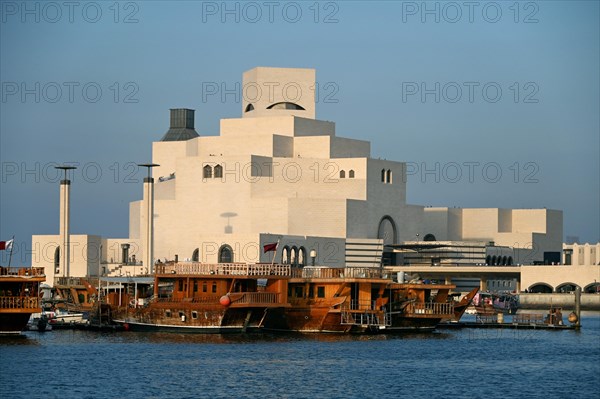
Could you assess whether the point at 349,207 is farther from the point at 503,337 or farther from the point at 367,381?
the point at 367,381

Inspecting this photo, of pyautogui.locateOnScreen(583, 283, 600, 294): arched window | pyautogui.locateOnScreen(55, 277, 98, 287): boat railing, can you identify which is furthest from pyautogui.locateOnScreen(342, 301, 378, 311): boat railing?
pyautogui.locateOnScreen(583, 283, 600, 294): arched window

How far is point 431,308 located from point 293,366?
84.3 ft

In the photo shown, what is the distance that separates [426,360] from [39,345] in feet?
67.7

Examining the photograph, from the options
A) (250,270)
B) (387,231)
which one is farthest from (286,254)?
(250,270)

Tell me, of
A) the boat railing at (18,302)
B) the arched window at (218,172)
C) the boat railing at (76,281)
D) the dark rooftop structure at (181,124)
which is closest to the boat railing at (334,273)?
the boat railing at (18,302)

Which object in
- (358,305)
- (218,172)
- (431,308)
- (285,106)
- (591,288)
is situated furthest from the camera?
(285,106)

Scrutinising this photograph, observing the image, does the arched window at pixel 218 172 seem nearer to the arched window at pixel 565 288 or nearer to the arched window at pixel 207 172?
the arched window at pixel 207 172

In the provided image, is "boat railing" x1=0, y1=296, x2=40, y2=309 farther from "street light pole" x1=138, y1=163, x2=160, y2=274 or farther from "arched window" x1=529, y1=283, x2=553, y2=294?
"arched window" x1=529, y1=283, x2=553, y2=294

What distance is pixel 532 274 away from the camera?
482ft

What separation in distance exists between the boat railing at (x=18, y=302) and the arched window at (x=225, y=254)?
53857 millimetres

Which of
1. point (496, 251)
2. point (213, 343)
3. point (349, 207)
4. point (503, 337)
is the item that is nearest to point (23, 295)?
point (213, 343)

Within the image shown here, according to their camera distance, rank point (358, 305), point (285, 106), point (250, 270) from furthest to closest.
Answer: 1. point (285, 106)
2. point (358, 305)
3. point (250, 270)

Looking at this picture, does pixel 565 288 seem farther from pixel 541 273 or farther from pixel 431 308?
pixel 431 308

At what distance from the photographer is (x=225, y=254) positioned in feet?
423
